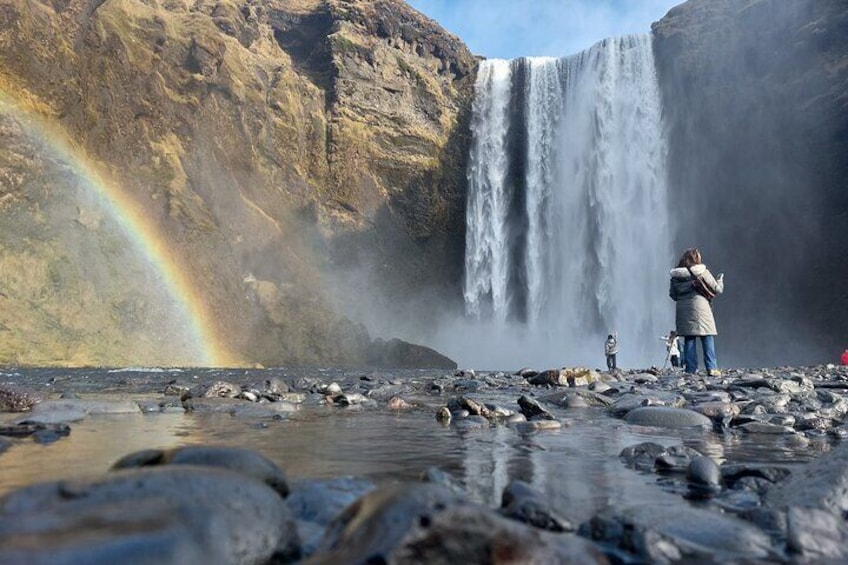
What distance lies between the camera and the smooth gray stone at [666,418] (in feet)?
14.9

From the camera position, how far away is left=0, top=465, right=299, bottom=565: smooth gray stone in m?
1.19

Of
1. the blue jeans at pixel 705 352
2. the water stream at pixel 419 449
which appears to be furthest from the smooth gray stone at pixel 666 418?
the blue jeans at pixel 705 352

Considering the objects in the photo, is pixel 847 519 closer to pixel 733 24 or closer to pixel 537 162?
pixel 537 162

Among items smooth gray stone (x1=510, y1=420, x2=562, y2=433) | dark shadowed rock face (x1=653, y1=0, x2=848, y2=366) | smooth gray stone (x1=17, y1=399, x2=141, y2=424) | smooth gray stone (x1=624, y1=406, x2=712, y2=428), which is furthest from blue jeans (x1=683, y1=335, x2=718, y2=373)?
dark shadowed rock face (x1=653, y1=0, x2=848, y2=366)

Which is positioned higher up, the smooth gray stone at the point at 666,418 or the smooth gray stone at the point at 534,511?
the smooth gray stone at the point at 666,418

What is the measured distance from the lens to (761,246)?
32500 millimetres

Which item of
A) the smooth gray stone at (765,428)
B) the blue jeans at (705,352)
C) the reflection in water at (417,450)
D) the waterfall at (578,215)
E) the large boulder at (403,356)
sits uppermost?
the waterfall at (578,215)

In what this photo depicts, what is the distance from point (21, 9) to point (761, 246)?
40076 millimetres

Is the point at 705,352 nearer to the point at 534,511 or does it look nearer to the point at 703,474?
the point at 703,474

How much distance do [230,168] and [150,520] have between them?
35123mm

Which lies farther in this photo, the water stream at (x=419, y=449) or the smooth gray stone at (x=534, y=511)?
the water stream at (x=419, y=449)

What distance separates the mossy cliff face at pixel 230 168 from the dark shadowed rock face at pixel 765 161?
15531mm

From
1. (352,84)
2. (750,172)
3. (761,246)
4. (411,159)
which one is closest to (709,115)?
(750,172)

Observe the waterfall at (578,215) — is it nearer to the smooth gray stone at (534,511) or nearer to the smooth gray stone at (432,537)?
the smooth gray stone at (534,511)
